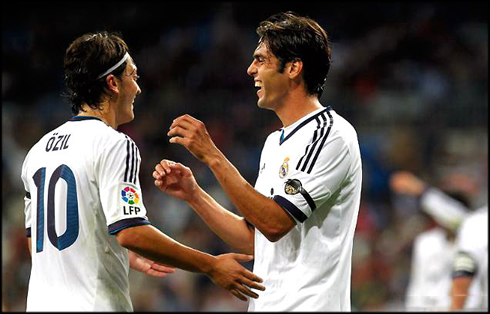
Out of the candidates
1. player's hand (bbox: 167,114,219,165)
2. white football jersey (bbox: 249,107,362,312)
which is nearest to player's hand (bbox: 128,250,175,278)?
white football jersey (bbox: 249,107,362,312)

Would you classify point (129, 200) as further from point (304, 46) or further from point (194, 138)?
point (304, 46)

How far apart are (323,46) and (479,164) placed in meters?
6.25

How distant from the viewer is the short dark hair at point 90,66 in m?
3.58

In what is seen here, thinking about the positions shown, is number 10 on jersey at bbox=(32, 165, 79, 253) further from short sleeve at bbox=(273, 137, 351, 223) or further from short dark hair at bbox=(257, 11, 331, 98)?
short dark hair at bbox=(257, 11, 331, 98)

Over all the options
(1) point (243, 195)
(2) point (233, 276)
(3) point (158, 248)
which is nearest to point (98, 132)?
(3) point (158, 248)

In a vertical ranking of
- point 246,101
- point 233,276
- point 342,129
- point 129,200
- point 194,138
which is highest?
point 246,101

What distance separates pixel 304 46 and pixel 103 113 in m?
1.08

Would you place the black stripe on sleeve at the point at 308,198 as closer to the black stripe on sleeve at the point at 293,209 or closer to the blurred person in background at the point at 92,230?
the black stripe on sleeve at the point at 293,209

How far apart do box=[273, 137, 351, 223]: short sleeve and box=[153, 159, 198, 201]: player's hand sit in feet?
2.16

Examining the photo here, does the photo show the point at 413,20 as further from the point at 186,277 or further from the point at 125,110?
the point at 125,110

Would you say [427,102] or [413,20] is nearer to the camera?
[427,102]

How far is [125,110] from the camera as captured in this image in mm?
3707

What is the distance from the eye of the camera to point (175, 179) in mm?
4059

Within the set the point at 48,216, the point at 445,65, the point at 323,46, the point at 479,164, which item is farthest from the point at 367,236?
the point at 48,216
